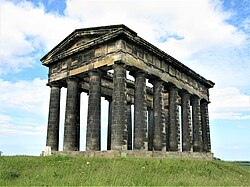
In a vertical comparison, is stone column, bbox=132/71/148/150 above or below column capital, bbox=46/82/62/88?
below

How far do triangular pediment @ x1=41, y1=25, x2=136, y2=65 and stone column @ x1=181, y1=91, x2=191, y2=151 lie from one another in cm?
1274

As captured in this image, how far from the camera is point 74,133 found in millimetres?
27984

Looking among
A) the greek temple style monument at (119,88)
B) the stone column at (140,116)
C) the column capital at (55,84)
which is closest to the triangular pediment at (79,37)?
the greek temple style monument at (119,88)

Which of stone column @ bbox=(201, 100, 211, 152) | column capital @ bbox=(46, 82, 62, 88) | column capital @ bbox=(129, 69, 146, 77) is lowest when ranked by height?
stone column @ bbox=(201, 100, 211, 152)

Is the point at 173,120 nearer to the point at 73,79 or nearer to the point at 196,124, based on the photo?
the point at 196,124

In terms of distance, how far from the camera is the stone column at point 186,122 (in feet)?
108

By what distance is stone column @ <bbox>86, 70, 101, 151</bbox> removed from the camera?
24516 mm

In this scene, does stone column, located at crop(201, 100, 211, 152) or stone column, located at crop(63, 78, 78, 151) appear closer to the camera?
stone column, located at crop(63, 78, 78, 151)

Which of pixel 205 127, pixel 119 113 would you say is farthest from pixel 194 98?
pixel 119 113

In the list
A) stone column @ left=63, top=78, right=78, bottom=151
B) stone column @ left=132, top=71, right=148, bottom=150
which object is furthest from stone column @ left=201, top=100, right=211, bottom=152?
stone column @ left=63, top=78, right=78, bottom=151

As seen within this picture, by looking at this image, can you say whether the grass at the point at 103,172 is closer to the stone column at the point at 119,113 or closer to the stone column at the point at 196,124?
the stone column at the point at 119,113

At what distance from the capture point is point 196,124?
3594 centimetres

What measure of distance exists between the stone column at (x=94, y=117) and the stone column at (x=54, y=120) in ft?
18.5

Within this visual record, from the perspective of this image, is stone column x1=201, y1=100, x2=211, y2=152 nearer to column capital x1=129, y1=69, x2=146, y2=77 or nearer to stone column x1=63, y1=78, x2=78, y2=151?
column capital x1=129, y1=69, x2=146, y2=77
